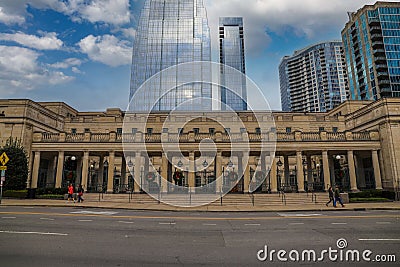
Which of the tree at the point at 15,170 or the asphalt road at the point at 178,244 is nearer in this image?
the asphalt road at the point at 178,244

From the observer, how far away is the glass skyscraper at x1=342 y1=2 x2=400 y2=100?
304ft

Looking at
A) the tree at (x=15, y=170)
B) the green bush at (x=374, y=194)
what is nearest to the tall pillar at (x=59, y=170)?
the tree at (x=15, y=170)

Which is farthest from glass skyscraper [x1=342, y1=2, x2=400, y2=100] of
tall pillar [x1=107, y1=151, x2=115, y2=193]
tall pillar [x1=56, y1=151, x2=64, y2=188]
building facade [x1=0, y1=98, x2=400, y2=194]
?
tall pillar [x1=56, y1=151, x2=64, y2=188]

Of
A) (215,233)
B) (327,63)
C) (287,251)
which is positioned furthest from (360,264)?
(327,63)

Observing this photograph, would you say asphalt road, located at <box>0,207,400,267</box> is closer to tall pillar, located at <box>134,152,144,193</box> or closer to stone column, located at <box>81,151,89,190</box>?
tall pillar, located at <box>134,152,144,193</box>

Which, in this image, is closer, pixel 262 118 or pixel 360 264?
pixel 360 264

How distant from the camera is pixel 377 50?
3735 inches

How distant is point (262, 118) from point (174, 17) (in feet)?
243

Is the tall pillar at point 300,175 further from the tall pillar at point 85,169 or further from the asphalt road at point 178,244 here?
the tall pillar at point 85,169

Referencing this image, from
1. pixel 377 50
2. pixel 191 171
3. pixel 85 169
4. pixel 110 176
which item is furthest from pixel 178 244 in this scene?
pixel 377 50

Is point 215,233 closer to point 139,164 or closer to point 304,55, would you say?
point 139,164

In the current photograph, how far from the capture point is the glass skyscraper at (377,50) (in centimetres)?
9269

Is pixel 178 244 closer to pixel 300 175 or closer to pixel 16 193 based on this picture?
pixel 16 193

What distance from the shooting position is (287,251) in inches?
305
